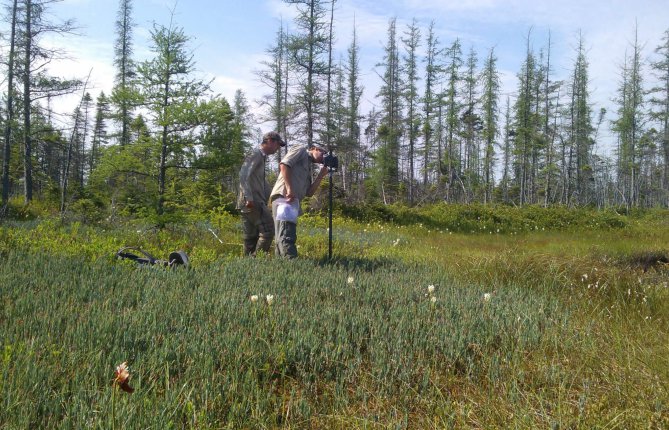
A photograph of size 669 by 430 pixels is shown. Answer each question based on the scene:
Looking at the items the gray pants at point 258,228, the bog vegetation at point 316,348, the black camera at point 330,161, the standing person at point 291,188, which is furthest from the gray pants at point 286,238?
the black camera at point 330,161

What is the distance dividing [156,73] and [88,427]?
9465 millimetres

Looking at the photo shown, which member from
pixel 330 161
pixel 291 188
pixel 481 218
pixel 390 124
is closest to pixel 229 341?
pixel 291 188

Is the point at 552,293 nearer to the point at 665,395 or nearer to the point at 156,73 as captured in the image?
the point at 665,395

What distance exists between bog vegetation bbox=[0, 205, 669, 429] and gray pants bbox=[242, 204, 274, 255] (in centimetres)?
128

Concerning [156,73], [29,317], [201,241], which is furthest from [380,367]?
[156,73]

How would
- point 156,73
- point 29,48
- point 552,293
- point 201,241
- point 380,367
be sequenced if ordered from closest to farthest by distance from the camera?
1. point 380,367
2. point 552,293
3. point 201,241
4. point 156,73
5. point 29,48

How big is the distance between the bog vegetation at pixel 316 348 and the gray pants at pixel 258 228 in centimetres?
128

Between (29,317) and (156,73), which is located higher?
(156,73)

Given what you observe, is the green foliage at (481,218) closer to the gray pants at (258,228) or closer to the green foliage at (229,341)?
the gray pants at (258,228)

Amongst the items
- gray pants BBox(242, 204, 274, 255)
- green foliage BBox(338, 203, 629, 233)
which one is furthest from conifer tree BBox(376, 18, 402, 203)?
gray pants BBox(242, 204, 274, 255)

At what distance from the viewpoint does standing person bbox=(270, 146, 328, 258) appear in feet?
20.2

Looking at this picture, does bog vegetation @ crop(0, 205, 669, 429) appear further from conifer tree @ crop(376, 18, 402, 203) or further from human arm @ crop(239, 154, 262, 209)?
conifer tree @ crop(376, 18, 402, 203)

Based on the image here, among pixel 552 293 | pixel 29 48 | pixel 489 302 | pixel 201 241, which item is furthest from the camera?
pixel 29 48

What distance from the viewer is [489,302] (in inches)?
171
